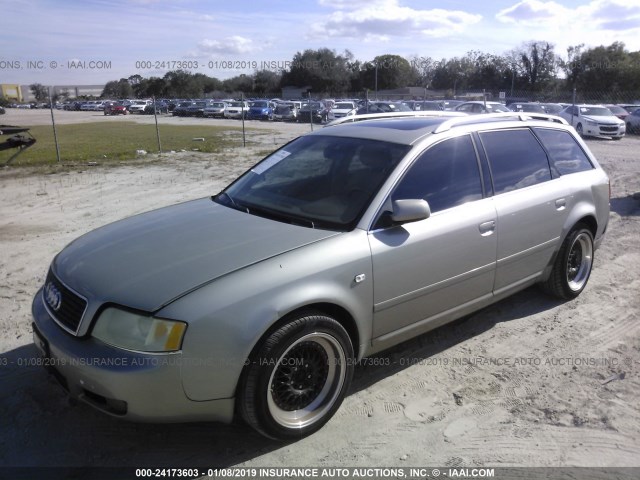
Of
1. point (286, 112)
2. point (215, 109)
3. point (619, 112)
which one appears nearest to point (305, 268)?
point (619, 112)

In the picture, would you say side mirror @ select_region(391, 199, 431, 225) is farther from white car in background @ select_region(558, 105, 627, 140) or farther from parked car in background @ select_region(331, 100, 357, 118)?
parked car in background @ select_region(331, 100, 357, 118)

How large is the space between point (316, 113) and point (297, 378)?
33335 mm

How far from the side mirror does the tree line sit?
55998 mm

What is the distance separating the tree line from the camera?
5766 centimetres

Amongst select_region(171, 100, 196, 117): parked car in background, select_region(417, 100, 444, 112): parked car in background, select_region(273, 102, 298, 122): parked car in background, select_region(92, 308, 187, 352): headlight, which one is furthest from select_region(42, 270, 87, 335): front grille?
select_region(171, 100, 196, 117): parked car in background

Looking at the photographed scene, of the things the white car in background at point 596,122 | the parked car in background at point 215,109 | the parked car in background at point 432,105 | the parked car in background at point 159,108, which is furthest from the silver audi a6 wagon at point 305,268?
the parked car in background at point 159,108

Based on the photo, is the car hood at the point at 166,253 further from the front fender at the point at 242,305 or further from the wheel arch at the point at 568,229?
the wheel arch at the point at 568,229

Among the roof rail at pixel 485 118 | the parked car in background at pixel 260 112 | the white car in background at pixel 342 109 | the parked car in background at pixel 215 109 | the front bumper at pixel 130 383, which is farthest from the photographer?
the parked car in background at pixel 215 109

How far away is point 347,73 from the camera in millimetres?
75688

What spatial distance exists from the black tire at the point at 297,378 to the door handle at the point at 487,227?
141 cm

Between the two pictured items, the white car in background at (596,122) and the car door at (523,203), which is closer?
the car door at (523,203)

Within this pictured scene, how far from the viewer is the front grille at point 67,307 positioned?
2770mm

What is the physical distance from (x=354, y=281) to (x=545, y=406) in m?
1.51

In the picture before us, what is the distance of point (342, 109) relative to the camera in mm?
32469
